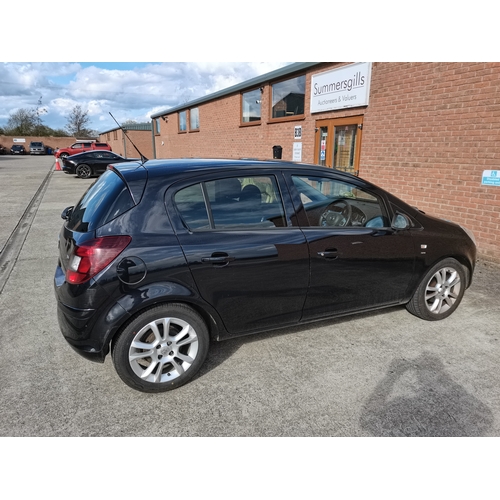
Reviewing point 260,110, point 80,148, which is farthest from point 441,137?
point 80,148

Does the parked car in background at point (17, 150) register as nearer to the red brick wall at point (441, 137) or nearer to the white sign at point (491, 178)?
the red brick wall at point (441, 137)

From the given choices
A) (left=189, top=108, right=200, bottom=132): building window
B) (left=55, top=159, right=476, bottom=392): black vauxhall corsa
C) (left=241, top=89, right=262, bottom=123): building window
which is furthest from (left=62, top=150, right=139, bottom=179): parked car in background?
(left=55, top=159, right=476, bottom=392): black vauxhall corsa

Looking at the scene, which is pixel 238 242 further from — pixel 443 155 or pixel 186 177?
pixel 443 155

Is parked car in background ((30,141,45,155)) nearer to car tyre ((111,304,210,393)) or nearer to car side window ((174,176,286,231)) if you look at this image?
car side window ((174,176,286,231))

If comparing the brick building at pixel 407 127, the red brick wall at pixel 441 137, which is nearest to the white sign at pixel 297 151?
the brick building at pixel 407 127

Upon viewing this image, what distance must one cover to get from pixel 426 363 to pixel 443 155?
444 cm

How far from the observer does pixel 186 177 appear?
9.03ft

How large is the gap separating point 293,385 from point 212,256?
1.15 metres

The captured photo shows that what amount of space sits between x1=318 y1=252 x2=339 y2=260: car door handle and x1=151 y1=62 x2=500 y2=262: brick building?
3930 mm

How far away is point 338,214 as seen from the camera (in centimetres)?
348

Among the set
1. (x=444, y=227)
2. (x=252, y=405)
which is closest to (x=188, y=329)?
(x=252, y=405)

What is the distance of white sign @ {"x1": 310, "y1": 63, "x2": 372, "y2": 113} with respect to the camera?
25.1ft

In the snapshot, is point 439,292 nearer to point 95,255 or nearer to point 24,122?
point 95,255

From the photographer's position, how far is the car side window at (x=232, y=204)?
8.98ft
